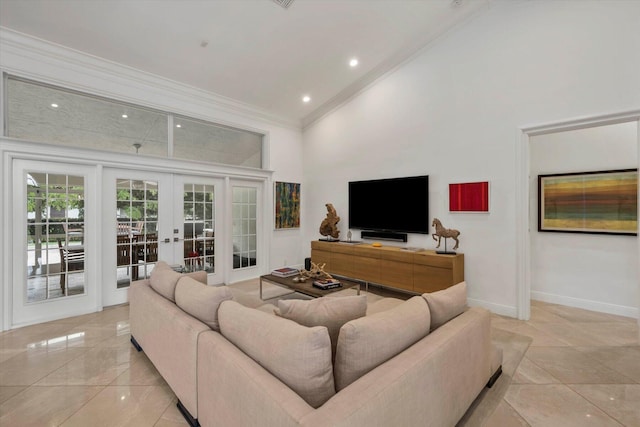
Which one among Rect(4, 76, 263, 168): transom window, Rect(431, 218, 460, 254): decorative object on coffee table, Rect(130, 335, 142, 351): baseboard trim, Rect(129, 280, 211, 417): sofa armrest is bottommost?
Rect(130, 335, 142, 351): baseboard trim

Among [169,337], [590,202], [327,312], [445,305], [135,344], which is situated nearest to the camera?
[327,312]

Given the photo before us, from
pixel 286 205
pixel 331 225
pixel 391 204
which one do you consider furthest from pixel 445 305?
pixel 286 205

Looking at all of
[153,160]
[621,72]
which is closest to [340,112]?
[153,160]

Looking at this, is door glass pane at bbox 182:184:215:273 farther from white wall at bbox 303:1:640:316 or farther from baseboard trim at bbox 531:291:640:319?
baseboard trim at bbox 531:291:640:319

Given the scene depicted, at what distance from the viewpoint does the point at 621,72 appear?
2801mm

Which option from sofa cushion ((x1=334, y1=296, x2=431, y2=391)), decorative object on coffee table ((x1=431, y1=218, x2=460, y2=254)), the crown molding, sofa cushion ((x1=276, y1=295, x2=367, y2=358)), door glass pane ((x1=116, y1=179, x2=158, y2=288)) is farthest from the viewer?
door glass pane ((x1=116, y1=179, x2=158, y2=288))

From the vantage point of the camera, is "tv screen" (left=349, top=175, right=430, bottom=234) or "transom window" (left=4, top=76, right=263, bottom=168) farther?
"tv screen" (left=349, top=175, right=430, bottom=234)

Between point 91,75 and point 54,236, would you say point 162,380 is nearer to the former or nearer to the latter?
point 54,236

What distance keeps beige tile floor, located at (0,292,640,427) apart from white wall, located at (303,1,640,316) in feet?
2.79

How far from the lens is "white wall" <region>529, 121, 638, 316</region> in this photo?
3.36 m

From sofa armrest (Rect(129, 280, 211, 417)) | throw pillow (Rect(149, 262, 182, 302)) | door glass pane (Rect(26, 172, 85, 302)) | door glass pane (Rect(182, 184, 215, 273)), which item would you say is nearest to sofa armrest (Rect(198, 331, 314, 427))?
sofa armrest (Rect(129, 280, 211, 417))

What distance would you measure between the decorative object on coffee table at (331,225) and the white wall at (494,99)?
946 mm

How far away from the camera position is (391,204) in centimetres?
452

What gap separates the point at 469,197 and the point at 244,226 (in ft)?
12.2
